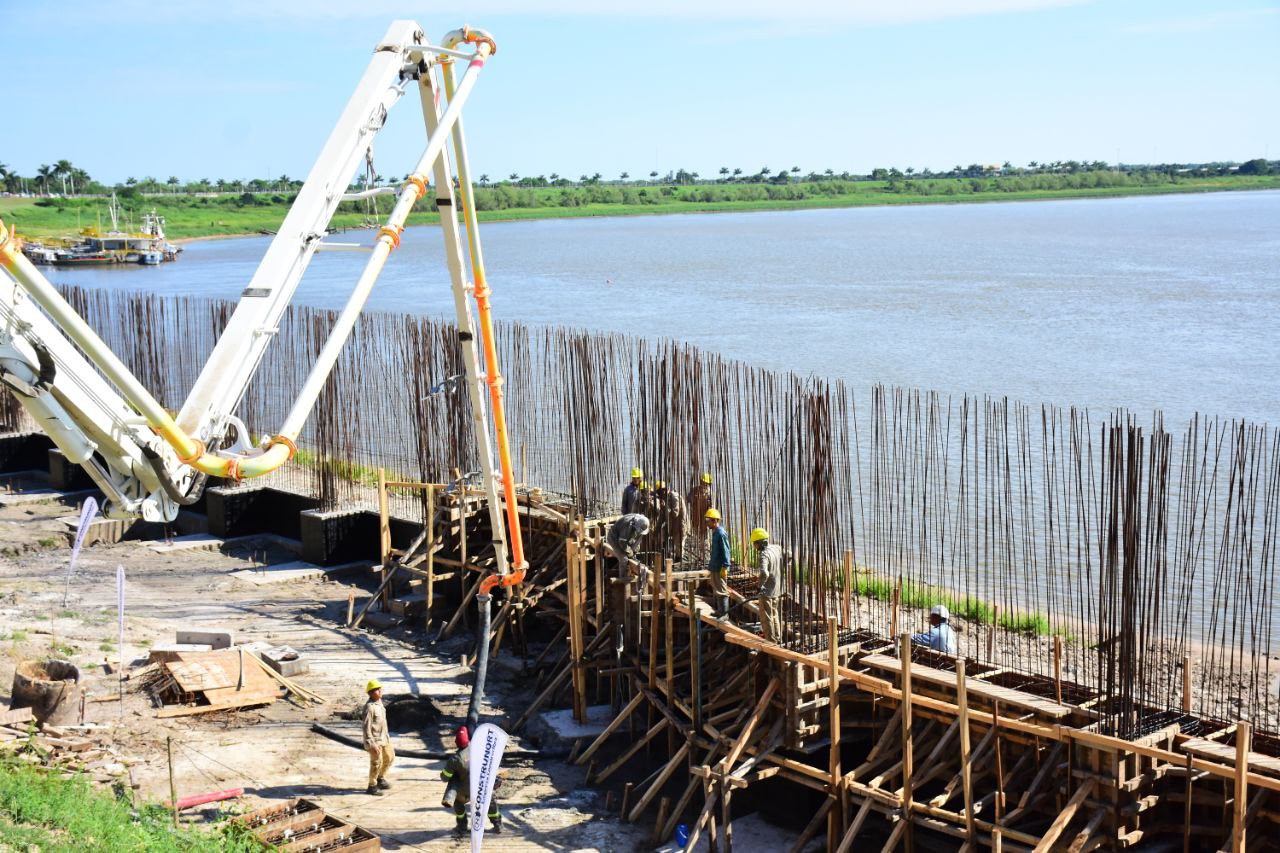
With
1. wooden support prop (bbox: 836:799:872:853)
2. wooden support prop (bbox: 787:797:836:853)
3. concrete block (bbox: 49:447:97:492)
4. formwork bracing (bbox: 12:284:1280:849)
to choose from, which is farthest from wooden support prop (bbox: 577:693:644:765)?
concrete block (bbox: 49:447:97:492)

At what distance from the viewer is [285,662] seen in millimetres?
16031

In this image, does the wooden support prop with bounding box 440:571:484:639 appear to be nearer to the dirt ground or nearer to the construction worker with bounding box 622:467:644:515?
the dirt ground

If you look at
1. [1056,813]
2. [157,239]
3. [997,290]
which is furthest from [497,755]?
[157,239]

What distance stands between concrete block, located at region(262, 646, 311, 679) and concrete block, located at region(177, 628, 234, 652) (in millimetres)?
556

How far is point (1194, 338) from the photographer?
133ft

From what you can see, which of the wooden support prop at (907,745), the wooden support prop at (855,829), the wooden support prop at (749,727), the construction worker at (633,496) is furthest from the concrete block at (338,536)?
the wooden support prop at (907,745)

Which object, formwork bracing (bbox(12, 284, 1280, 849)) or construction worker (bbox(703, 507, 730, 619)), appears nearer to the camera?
formwork bracing (bbox(12, 284, 1280, 849))

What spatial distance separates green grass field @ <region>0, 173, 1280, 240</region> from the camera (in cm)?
11150

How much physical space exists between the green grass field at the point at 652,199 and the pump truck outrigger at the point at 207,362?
97264 mm

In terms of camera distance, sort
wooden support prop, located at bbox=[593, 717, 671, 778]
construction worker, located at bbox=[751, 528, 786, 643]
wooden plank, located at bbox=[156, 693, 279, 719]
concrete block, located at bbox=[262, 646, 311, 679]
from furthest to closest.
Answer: concrete block, located at bbox=[262, 646, 311, 679] < wooden plank, located at bbox=[156, 693, 279, 719] < wooden support prop, located at bbox=[593, 717, 671, 778] < construction worker, located at bbox=[751, 528, 786, 643]

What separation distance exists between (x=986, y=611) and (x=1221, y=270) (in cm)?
4993

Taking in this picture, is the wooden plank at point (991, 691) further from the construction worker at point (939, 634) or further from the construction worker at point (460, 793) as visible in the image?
the construction worker at point (460, 793)

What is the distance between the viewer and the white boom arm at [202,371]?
8.20 metres

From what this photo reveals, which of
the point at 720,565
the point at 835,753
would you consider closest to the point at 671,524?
the point at 720,565
